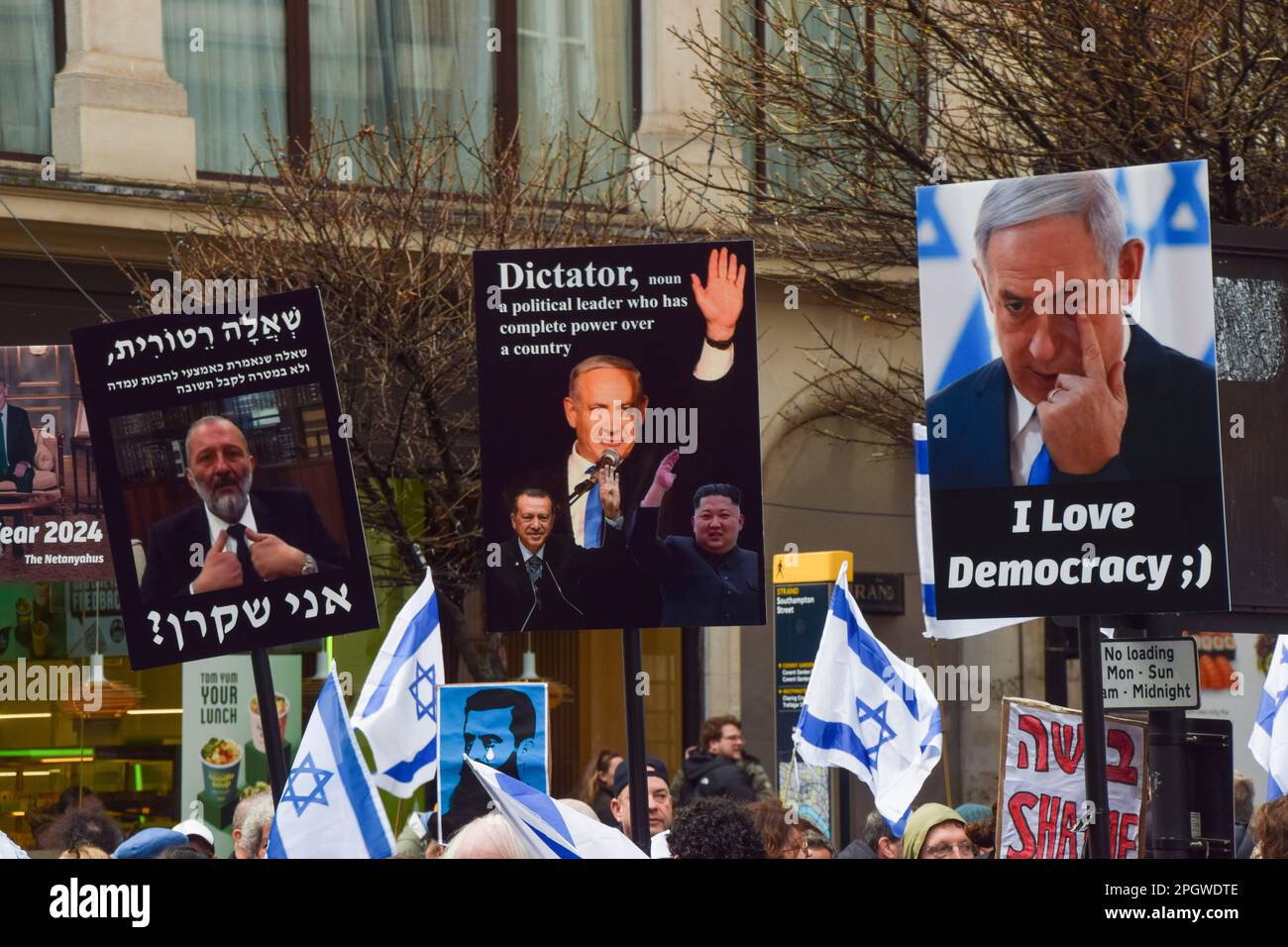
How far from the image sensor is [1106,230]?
19.9ft

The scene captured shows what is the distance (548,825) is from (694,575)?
7.08 feet

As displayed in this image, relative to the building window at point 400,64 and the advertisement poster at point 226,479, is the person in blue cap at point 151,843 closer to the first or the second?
the advertisement poster at point 226,479

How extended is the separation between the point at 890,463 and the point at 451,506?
6366 mm

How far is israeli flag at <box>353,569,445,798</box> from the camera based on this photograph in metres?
9.52

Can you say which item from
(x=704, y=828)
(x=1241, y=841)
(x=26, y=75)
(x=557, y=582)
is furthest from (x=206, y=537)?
(x=26, y=75)

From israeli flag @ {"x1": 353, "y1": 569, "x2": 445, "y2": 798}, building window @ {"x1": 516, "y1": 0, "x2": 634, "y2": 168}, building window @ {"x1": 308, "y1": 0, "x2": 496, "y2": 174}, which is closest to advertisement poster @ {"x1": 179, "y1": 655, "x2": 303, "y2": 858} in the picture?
building window @ {"x1": 308, "y1": 0, "x2": 496, "y2": 174}

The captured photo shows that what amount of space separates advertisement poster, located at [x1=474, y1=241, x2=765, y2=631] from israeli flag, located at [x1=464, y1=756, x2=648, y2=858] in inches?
77.0

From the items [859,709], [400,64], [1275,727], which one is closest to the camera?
[1275,727]

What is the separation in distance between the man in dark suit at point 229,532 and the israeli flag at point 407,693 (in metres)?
2.83

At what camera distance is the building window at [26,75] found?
650 inches

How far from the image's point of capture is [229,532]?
21.9ft

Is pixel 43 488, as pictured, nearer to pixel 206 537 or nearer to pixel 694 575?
pixel 206 537
